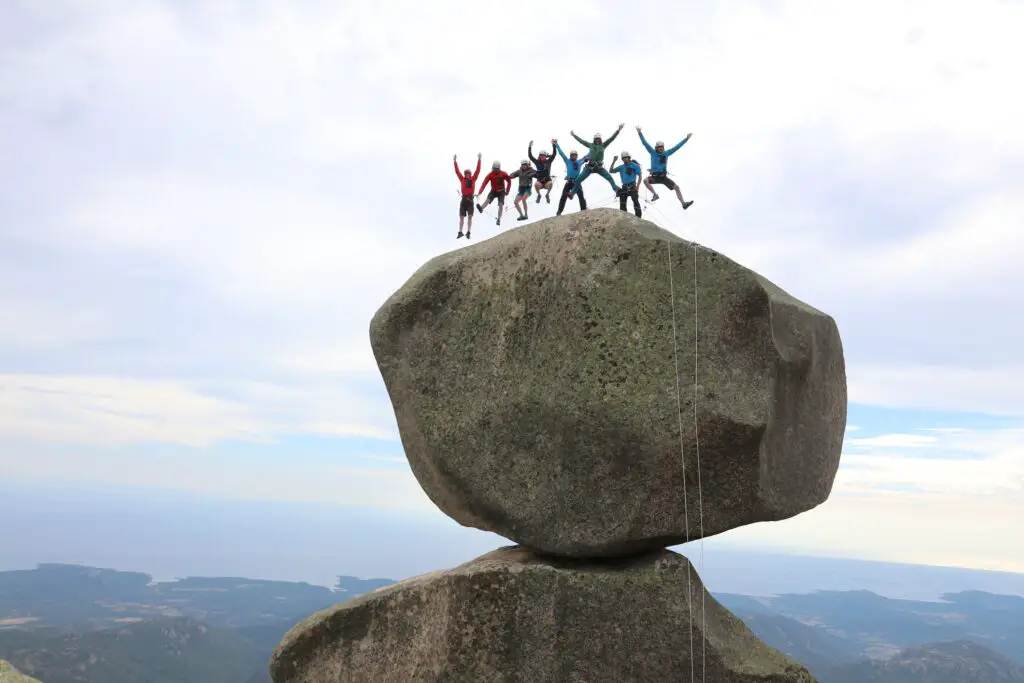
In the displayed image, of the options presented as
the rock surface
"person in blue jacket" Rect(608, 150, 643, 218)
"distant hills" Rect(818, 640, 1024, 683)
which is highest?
"person in blue jacket" Rect(608, 150, 643, 218)

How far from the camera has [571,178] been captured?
548 inches

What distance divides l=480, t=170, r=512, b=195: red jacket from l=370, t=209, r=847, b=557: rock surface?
9.47 ft

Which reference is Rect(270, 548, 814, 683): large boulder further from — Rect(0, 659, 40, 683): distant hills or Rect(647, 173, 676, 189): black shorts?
Rect(0, 659, 40, 683): distant hills

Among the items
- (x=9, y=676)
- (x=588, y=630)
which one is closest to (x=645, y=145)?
(x=588, y=630)

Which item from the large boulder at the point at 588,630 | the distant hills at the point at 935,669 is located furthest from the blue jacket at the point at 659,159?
the distant hills at the point at 935,669

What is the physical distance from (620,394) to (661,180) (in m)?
5.13

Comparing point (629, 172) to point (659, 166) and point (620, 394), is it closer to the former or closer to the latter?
point (659, 166)

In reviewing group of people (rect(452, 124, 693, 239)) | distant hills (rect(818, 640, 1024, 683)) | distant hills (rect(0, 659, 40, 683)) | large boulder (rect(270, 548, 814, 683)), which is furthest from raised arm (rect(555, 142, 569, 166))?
distant hills (rect(818, 640, 1024, 683))

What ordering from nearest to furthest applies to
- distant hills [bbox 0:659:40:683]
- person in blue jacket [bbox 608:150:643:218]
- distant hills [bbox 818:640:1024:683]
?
person in blue jacket [bbox 608:150:643:218] < distant hills [bbox 0:659:40:683] < distant hills [bbox 818:640:1024:683]

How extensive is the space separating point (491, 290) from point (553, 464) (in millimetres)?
2775

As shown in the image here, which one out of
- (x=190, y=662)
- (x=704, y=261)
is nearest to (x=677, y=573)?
(x=704, y=261)

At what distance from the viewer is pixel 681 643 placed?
10.3 meters

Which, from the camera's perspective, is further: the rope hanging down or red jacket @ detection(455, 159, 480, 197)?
red jacket @ detection(455, 159, 480, 197)

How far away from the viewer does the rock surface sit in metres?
10.3
